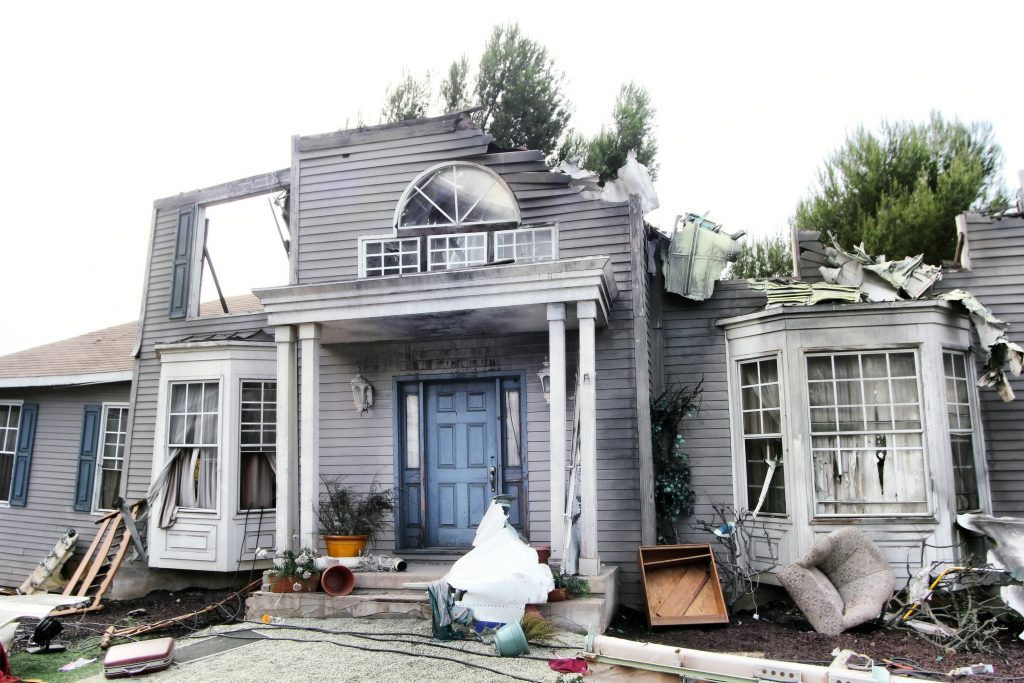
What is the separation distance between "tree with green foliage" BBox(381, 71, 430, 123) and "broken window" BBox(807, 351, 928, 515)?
16.1 meters

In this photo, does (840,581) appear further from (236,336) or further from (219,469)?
(236,336)

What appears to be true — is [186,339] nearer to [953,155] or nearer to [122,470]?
[122,470]

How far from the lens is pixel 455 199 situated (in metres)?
9.23

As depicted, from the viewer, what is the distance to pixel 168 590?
31.1 feet

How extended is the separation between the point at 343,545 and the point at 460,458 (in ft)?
5.38

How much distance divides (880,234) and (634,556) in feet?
49.5

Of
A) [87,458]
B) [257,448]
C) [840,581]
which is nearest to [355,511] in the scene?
[257,448]

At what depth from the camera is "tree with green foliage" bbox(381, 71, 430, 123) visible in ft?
70.2

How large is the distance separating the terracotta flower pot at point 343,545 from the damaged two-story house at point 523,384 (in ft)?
0.79

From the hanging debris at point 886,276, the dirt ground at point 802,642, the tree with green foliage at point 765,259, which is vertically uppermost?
the tree with green foliage at point 765,259

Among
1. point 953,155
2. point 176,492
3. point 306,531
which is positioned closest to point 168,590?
point 176,492

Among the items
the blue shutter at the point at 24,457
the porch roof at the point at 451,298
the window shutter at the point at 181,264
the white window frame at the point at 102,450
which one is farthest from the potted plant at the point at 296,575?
the blue shutter at the point at 24,457

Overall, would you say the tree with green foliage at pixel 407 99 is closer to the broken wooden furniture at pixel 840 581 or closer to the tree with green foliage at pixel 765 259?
the tree with green foliage at pixel 765 259

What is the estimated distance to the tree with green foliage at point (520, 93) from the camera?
20.9 meters
